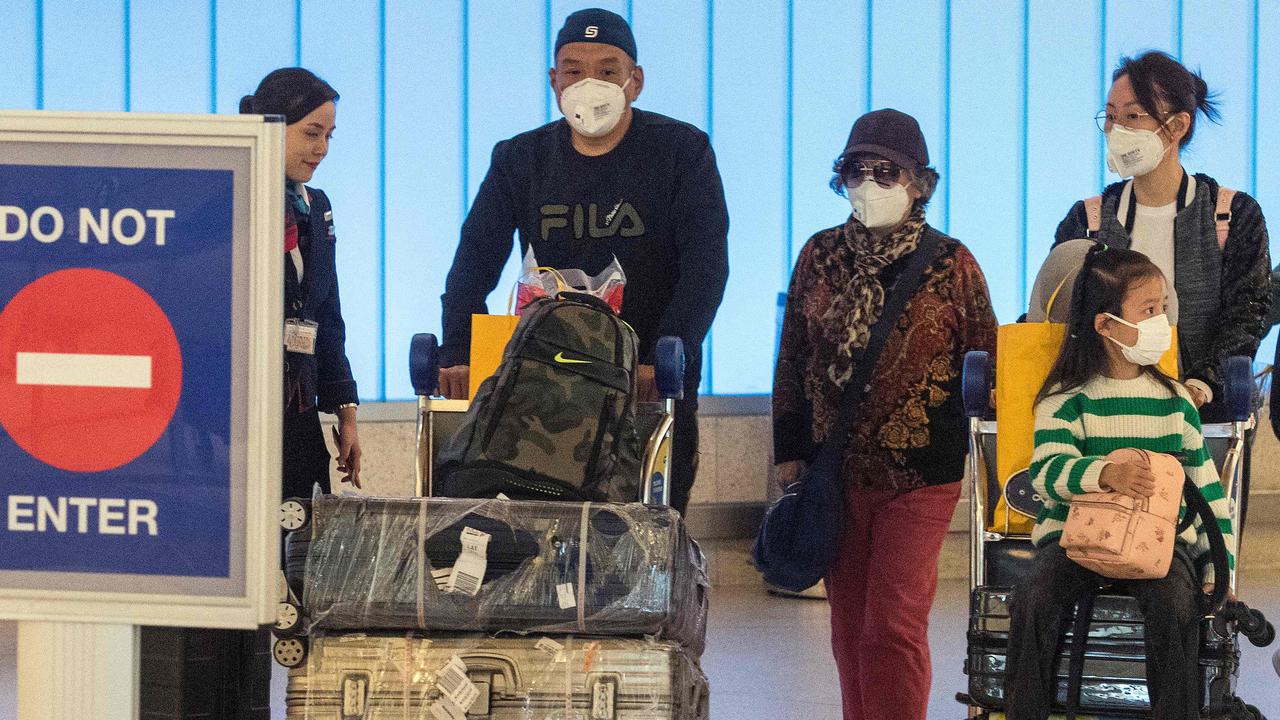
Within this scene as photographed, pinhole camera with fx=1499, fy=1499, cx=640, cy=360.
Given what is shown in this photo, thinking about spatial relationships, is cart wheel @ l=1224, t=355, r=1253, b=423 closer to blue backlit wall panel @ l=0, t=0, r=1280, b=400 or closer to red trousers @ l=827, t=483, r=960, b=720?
red trousers @ l=827, t=483, r=960, b=720

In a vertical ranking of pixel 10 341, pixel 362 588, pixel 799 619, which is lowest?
pixel 799 619

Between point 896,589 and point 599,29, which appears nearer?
point 896,589

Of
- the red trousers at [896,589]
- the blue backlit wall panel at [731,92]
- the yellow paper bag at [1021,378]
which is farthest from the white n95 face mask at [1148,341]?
the blue backlit wall panel at [731,92]

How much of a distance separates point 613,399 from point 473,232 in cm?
89

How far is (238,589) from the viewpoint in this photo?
124 cm

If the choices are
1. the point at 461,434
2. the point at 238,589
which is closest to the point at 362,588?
the point at 461,434

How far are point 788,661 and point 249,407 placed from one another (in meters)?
3.54

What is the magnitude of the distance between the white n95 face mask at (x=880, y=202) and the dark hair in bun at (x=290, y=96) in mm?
1119

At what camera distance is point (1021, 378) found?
2842 mm

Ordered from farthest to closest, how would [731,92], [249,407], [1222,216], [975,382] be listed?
[731,92] → [1222,216] → [975,382] → [249,407]

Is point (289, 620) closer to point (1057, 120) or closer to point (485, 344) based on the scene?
Answer: point (485, 344)

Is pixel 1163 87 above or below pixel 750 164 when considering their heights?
below

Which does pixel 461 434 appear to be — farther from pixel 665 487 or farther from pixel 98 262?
pixel 98 262

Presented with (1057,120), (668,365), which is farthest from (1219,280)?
(1057,120)
